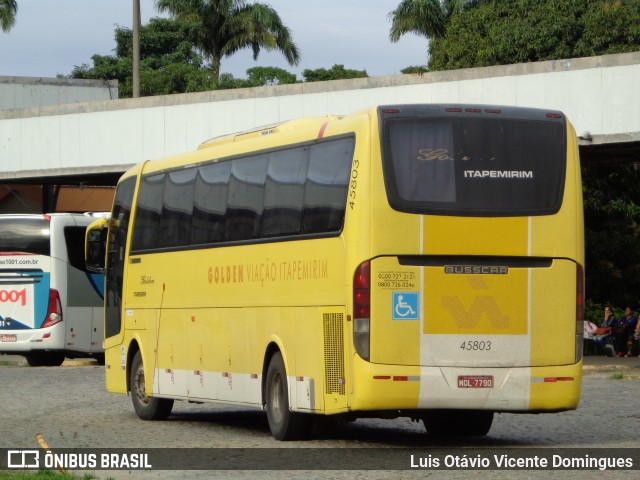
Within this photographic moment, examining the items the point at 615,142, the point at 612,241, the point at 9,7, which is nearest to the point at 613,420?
the point at 615,142

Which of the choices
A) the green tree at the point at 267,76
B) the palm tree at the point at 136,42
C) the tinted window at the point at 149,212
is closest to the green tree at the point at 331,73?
the green tree at the point at 267,76

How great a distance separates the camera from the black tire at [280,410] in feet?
51.5

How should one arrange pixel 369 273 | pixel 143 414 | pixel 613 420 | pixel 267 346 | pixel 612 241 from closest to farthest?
pixel 369 273 < pixel 267 346 < pixel 613 420 < pixel 143 414 < pixel 612 241

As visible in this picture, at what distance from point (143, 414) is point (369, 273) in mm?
6507

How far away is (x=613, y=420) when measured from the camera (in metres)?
18.5

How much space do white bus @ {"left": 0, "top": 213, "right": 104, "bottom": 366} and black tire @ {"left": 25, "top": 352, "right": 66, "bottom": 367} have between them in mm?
966

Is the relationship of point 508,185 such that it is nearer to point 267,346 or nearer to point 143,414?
point 267,346

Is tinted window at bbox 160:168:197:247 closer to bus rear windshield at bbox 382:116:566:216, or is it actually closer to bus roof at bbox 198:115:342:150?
bus roof at bbox 198:115:342:150

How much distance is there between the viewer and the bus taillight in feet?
46.8

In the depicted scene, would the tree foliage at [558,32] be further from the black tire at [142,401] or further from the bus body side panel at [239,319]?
the bus body side panel at [239,319]

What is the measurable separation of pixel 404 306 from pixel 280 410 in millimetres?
2357

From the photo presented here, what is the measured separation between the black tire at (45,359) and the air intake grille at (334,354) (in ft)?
68.4

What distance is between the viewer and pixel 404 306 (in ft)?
47.1

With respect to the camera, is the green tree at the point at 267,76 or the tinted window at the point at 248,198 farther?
the green tree at the point at 267,76
